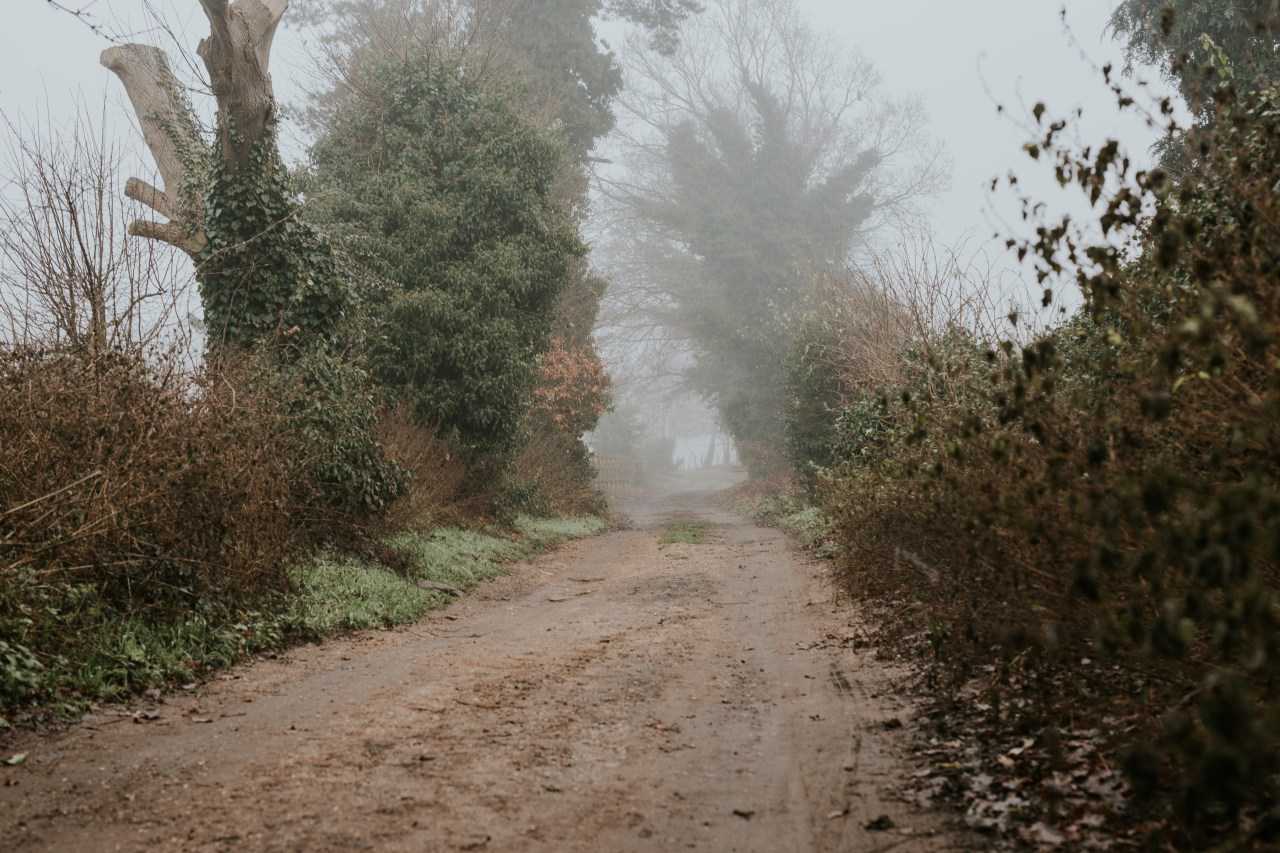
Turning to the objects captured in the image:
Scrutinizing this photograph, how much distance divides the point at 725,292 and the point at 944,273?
24.0 metres

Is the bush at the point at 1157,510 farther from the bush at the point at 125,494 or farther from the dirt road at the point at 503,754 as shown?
the bush at the point at 125,494

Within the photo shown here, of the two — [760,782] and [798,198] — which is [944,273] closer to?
[760,782]

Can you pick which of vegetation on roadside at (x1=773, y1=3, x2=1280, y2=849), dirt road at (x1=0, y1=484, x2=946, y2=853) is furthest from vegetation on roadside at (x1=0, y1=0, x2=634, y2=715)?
vegetation on roadside at (x1=773, y1=3, x2=1280, y2=849)

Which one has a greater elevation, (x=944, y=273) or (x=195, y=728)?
(x=944, y=273)

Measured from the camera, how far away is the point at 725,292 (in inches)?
1540

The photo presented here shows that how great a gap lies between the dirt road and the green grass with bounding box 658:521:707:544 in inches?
391

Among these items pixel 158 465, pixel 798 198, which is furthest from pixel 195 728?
pixel 798 198

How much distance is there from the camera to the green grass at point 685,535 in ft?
65.1

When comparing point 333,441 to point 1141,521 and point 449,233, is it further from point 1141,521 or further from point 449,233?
point 1141,521

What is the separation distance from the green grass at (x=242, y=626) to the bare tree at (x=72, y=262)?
2533mm

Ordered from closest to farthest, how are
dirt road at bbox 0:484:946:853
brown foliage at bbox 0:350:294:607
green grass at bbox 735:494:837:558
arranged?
dirt road at bbox 0:484:946:853
brown foliage at bbox 0:350:294:607
green grass at bbox 735:494:837:558

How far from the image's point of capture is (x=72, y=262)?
350 inches

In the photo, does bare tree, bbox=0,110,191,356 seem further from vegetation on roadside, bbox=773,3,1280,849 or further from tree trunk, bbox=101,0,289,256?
vegetation on roadside, bbox=773,3,1280,849

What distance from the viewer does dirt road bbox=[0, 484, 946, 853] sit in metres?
4.39
